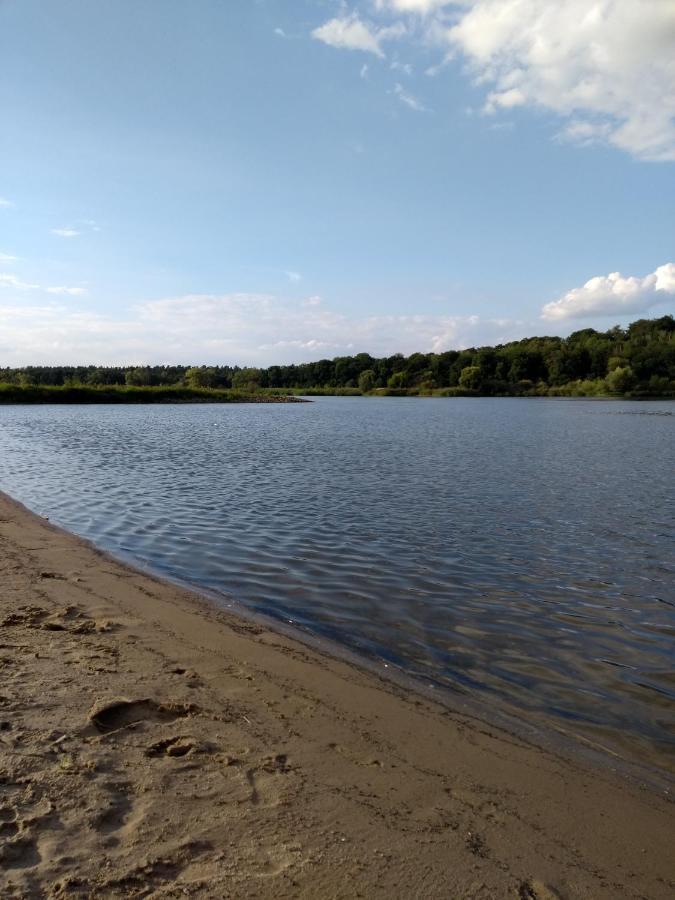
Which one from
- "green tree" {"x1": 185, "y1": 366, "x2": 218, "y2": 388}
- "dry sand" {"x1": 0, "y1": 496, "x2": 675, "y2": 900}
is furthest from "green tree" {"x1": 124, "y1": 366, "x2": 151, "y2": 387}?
"dry sand" {"x1": 0, "y1": 496, "x2": 675, "y2": 900}

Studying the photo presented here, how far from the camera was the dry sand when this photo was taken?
3221mm

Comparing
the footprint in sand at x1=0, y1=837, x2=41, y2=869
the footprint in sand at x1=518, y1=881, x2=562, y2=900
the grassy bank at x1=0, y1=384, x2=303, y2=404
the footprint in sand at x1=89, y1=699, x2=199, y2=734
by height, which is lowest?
the footprint in sand at x1=518, y1=881, x2=562, y2=900

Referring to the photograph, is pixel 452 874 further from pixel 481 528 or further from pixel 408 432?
pixel 408 432

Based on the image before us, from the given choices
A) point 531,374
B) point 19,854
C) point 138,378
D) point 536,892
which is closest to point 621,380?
point 531,374

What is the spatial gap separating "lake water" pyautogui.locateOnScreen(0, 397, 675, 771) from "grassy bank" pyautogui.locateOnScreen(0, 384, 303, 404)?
77.9 m

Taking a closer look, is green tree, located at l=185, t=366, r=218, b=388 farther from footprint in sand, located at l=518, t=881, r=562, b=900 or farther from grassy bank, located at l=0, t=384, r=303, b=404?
footprint in sand, located at l=518, t=881, r=562, b=900

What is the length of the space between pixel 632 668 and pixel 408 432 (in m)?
35.6

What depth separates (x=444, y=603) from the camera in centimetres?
877

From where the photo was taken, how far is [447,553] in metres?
11.4

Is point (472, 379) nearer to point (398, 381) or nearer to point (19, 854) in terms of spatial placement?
point (398, 381)

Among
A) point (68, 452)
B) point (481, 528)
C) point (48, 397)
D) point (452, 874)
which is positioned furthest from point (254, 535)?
point (48, 397)

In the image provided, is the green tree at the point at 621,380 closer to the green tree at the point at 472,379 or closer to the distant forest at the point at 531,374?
the distant forest at the point at 531,374

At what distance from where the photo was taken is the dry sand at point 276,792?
10.6 feet

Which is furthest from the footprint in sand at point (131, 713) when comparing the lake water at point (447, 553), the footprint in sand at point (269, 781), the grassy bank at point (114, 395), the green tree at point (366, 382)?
the green tree at point (366, 382)
